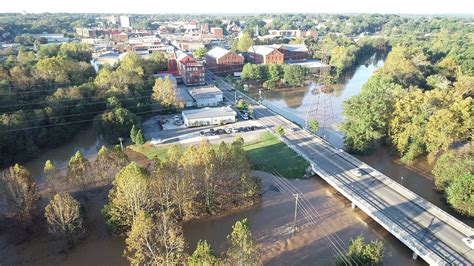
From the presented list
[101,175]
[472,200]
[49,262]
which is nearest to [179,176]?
[101,175]

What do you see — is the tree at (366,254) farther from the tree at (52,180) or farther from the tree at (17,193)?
the tree at (17,193)

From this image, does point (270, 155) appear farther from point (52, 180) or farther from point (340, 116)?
point (52, 180)

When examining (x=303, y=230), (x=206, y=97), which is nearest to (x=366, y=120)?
(x=303, y=230)

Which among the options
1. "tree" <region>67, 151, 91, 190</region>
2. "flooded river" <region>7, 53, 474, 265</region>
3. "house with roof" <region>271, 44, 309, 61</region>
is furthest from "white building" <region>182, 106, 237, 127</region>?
"house with roof" <region>271, 44, 309, 61</region>

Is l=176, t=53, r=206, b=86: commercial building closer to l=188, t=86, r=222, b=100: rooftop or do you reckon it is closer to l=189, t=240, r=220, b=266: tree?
l=188, t=86, r=222, b=100: rooftop

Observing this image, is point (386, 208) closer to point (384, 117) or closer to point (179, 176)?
point (384, 117)

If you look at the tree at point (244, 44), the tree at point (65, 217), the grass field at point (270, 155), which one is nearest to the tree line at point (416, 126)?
the grass field at point (270, 155)
